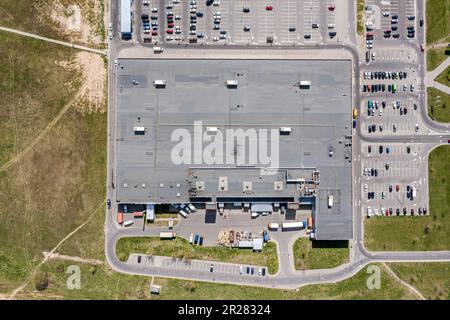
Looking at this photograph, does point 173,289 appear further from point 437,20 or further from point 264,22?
point 437,20

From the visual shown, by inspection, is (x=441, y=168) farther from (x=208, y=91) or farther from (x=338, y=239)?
(x=208, y=91)

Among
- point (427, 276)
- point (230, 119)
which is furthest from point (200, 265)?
point (427, 276)

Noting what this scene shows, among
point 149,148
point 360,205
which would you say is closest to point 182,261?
point 149,148

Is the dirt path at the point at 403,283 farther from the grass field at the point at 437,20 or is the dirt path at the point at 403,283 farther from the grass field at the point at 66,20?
the grass field at the point at 66,20

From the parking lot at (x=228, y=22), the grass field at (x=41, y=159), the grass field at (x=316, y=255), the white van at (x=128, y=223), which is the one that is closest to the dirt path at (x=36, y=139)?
the grass field at (x=41, y=159)

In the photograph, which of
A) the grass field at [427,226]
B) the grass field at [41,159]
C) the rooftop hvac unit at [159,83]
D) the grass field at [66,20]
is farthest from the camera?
the grass field at [427,226]
